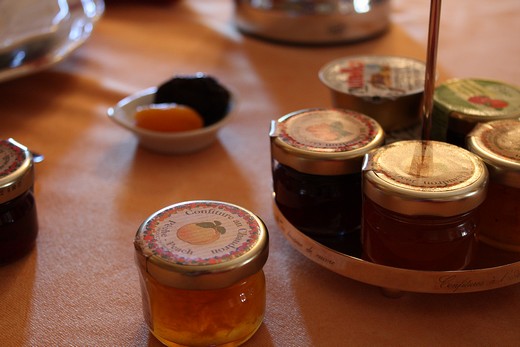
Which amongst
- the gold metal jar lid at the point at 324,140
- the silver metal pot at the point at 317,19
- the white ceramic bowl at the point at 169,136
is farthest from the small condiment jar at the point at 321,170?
the silver metal pot at the point at 317,19

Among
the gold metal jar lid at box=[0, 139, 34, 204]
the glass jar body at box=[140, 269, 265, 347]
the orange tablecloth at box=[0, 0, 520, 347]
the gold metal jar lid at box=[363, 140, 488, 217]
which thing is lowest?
the orange tablecloth at box=[0, 0, 520, 347]

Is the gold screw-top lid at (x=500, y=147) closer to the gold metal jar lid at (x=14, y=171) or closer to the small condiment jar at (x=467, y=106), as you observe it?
the small condiment jar at (x=467, y=106)

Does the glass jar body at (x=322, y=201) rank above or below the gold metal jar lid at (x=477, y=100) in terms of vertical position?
below

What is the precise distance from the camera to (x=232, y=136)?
73 cm

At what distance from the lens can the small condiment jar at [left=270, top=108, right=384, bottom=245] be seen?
479mm

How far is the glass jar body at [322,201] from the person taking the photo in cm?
49

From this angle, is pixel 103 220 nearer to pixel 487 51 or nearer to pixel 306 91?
pixel 306 91

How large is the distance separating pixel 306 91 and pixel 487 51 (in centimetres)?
27

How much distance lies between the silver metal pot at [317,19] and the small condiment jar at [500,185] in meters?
0.48

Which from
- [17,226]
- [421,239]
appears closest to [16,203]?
[17,226]

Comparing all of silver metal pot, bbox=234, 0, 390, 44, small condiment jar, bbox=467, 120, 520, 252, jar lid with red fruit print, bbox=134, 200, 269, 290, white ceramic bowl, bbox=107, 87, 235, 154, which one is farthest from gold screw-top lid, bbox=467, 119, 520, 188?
silver metal pot, bbox=234, 0, 390, 44

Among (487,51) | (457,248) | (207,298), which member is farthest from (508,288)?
(487,51)

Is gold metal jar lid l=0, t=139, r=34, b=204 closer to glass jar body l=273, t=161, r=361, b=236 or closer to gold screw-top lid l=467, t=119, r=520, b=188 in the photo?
glass jar body l=273, t=161, r=361, b=236

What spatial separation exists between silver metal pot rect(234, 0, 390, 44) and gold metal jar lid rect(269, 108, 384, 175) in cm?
43
